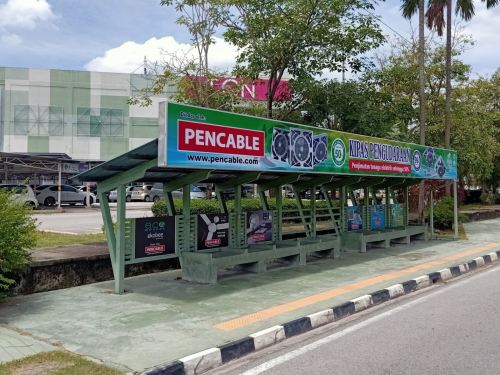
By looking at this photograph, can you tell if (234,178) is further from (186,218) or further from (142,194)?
(142,194)

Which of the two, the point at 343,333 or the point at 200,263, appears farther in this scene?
the point at 200,263

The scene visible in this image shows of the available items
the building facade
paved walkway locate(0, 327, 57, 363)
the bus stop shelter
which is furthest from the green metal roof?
the building facade

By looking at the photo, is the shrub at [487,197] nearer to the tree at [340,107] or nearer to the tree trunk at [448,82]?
the tree trunk at [448,82]

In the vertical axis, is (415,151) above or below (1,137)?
below

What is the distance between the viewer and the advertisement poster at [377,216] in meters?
15.2

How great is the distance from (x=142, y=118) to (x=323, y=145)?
46.4 m

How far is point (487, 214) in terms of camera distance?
26.2 meters

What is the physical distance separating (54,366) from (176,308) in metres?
2.55

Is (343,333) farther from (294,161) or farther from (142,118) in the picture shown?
(142,118)

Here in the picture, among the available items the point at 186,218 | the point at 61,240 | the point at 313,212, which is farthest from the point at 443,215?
the point at 61,240

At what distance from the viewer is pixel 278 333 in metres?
6.20

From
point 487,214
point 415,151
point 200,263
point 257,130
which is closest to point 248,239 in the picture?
point 200,263

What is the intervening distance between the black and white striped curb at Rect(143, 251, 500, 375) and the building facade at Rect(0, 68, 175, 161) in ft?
144

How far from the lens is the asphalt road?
512 centimetres
